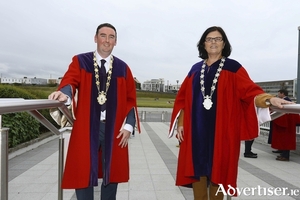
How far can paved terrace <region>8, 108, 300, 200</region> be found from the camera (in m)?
3.27

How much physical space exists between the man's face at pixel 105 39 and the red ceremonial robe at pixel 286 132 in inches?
180

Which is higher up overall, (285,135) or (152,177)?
(285,135)

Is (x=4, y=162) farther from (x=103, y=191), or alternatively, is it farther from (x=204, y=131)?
(x=204, y=131)

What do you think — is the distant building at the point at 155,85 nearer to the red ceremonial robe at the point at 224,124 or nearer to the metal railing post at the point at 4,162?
the red ceremonial robe at the point at 224,124

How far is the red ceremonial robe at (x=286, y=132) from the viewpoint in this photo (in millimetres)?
5432

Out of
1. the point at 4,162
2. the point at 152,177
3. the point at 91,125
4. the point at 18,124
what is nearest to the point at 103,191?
the point at 91,125

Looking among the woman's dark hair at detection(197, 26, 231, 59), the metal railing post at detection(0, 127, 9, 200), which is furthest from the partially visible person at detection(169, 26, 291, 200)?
the metal railing post at detection(0, 127, 9, 200)

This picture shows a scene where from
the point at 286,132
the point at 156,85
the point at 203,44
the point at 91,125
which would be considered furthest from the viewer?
the point at 156,85

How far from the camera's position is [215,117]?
7.11 feet

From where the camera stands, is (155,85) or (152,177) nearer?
(152,177)

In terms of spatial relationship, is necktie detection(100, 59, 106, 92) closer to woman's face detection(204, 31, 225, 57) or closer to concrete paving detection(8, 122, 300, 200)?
woman's face detection(204, 31, 225, 57)

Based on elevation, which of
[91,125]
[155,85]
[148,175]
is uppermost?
[155,85]

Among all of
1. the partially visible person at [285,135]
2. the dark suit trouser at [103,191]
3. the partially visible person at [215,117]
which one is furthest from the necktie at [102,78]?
the partially visible person at [285,135]

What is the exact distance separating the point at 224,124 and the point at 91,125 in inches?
41.9
